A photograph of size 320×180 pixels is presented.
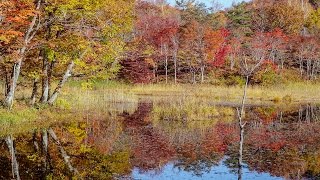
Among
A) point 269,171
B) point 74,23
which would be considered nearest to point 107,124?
point 74,23

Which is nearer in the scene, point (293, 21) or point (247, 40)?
point (247, 40)

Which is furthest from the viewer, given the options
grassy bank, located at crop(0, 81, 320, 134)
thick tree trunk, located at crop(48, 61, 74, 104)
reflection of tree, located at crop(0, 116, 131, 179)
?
thick tree trunk, located at crop(48, 61, 74, 104)

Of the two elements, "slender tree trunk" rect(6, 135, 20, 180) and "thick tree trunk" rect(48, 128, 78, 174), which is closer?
"slender tree trunk" rect(6, 135, 20, 180)

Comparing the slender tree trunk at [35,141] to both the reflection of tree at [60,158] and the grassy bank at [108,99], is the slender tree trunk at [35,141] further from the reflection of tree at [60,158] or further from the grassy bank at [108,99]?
the grassy bank at [108,99]

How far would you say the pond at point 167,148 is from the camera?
11.9 metres

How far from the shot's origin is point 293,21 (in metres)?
61.0

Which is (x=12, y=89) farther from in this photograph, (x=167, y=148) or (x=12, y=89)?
(x=167, y=148)

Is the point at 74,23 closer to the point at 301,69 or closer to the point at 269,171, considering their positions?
the point at 269,171

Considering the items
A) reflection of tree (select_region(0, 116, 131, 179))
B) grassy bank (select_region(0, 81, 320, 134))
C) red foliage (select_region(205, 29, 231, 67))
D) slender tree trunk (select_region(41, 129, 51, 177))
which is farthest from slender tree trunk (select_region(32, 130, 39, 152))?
red foliage (select_region(205, 29, 231, 67))

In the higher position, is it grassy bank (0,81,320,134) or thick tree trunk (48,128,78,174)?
grassy bank (0,81,320,134)

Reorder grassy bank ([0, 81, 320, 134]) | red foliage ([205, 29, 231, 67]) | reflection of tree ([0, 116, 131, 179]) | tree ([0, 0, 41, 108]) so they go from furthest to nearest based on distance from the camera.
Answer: red foliage ([205, 29, 231, 67])
grassy bank ([0, 81, 320, 134])
tree ([0, 0, 41, 108])
reflection of tree ([0, 116, 131, 179])

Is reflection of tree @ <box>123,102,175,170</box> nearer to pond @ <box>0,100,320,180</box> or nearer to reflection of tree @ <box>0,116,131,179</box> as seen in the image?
pond @ <box>0,100,320,180</box>

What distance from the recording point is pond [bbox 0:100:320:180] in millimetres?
11922

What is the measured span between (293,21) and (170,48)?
18703mm
